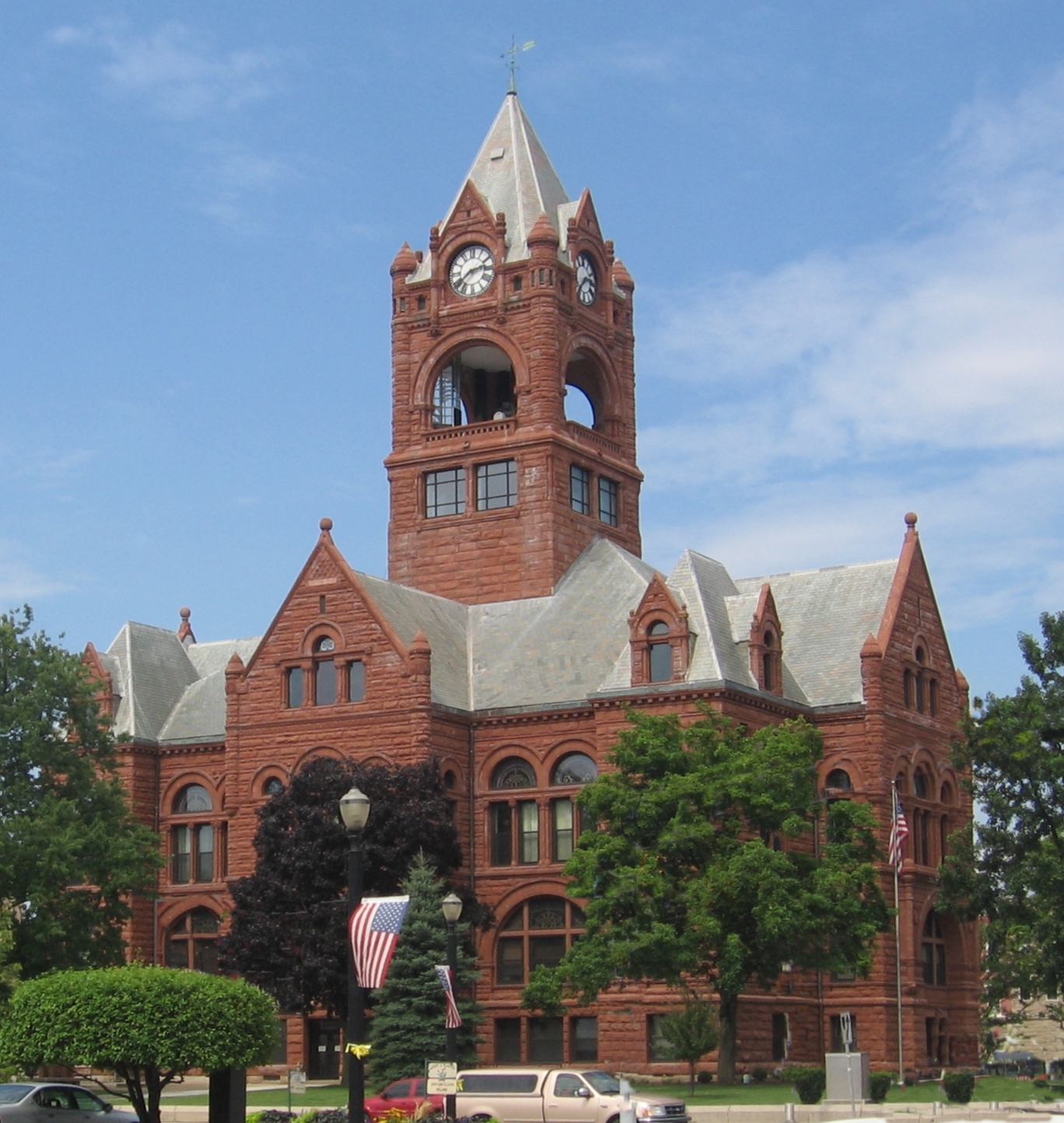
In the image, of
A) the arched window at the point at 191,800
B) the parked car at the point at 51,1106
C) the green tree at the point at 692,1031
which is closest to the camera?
the parked car at the point at 51,1106

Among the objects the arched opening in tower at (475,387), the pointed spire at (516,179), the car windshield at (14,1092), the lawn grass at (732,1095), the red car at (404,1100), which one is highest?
the pointed spire at (516,179)

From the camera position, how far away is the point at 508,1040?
2672 inches

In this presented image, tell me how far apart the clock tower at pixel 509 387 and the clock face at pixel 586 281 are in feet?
0.24

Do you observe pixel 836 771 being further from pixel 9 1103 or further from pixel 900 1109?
pixel 9 1103

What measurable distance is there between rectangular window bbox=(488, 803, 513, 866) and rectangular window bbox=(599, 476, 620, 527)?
14837 millimetres

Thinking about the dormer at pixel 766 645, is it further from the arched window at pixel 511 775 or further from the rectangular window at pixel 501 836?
the rectangular window at pixel 501 836

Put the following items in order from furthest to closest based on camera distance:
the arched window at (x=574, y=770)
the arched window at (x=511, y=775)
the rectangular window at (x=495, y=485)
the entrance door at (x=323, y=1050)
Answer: the rectangular window at (x=495, y=485)
the arched window at (x=511, y=775)
the arched window at (x=574, y=770)
the entrance door at (x=323, y=1050)

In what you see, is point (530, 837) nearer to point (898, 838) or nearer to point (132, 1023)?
point (898, 838)

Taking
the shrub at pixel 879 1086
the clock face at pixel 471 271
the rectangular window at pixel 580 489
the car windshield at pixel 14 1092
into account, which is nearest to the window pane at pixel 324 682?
the rectangular window at pixel 580 489

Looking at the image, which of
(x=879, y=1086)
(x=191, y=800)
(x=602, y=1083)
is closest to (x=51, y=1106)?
(x=602, y=1083)

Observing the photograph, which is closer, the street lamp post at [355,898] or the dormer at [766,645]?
the street lamp post at [355,898]

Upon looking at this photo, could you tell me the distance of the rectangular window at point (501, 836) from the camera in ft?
227

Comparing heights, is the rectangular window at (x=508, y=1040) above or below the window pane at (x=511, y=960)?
below

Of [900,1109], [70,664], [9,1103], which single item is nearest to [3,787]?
[70,664]
